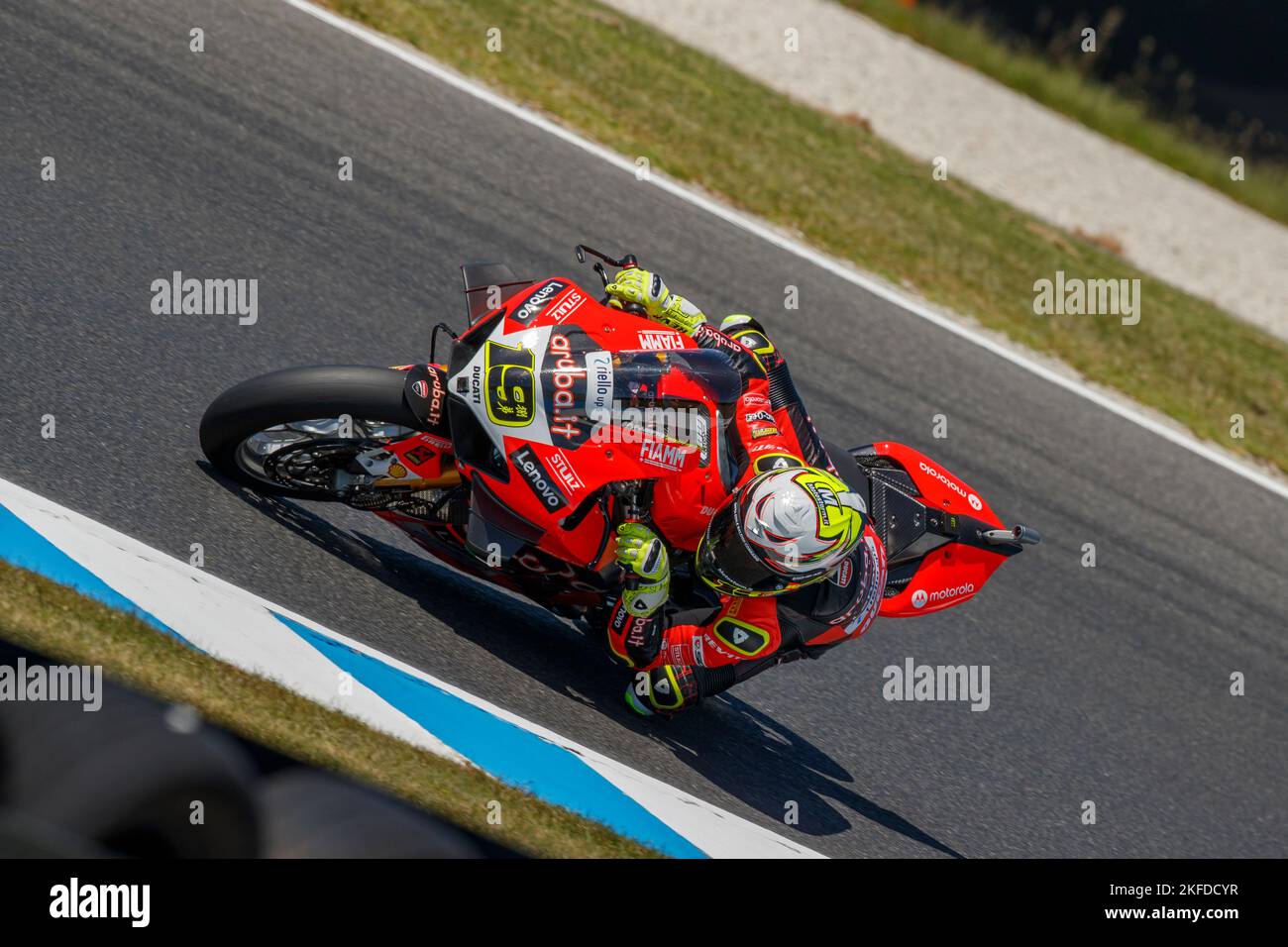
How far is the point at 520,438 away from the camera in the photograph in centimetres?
489

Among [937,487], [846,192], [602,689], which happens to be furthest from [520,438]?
[846,192]

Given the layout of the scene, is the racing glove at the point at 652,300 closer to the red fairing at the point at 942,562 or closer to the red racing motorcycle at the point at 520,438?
the red racing motorcycle at the point at 520,438

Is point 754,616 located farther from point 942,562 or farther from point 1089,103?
point 1089,103

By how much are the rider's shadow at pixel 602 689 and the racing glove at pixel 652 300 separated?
1.44 m

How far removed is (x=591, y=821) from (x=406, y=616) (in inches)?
45.7

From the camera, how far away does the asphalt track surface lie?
5.65 metres

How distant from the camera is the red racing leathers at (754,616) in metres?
5.39

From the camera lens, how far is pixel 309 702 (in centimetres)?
481

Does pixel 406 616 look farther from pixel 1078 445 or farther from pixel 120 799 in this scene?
pixel 1078 445

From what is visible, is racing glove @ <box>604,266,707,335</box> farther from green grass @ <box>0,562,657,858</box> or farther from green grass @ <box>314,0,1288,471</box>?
green grass @ <box>314,0,1288,471</box>

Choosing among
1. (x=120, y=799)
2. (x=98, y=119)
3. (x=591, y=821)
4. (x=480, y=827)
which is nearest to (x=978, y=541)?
(x=591, y=821)

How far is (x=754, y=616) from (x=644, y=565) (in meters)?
0.64

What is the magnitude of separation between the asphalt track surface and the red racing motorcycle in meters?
0.40

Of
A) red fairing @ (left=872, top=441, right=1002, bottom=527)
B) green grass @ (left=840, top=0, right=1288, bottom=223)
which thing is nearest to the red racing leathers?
red fairing @ (left=872, top=441, right=1002, bottom=527)
